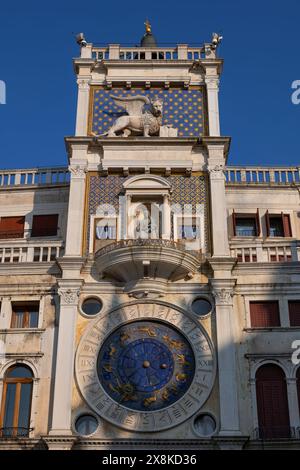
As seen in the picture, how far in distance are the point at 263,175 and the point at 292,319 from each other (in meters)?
7.50

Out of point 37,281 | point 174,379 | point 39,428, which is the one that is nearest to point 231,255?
point 174,379

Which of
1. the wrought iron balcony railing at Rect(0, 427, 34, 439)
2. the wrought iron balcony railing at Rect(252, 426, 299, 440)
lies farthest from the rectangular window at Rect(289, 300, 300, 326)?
the wrought iron balcony railing at Rect(0, 427, 34, 439)

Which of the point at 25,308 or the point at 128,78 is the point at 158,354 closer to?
the point at 25,308

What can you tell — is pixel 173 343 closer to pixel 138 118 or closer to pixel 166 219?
pixel 166 219

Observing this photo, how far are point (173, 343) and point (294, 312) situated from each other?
4.18 meters

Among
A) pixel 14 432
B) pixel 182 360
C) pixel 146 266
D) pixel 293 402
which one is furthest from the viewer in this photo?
pixel 146 266

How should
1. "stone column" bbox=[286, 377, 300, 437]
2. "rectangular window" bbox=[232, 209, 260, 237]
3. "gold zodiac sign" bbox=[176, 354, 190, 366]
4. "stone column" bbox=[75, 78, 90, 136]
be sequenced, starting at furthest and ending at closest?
"rectangular window" bbox=[232, 209, 260, 237], "stone column" bbox=[75, 78, 90, 136], "gold zodiac sign" bbox=[176, 354, 190, 366], "stone column" bbox=[286, 377, 300, 437]

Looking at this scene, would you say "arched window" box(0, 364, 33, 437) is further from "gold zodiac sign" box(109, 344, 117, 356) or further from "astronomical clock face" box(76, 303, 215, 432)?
"gold zodiac sign" box(109, 344, 117, 356)

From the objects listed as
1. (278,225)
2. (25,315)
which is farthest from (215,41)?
(25,315)

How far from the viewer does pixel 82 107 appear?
2952 centimetres

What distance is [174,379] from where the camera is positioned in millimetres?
23875

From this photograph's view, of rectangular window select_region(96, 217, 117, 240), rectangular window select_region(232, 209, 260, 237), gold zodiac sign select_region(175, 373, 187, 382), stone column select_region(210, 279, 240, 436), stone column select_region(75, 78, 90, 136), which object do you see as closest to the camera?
stone column select_region(210, 279, 240, 436)

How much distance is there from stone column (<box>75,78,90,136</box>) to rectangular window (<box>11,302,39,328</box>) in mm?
7010

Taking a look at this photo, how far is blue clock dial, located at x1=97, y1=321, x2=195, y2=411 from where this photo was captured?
77.3ft
